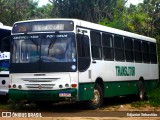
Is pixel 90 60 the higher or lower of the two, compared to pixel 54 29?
lower

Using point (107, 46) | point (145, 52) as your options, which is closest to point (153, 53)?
point (145, 52)

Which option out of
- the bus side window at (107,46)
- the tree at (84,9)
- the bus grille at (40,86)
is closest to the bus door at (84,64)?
the bus grille at (40,86)

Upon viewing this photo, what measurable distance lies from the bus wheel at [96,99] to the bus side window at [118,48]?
7.07ft

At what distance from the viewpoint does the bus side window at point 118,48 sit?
1679cm

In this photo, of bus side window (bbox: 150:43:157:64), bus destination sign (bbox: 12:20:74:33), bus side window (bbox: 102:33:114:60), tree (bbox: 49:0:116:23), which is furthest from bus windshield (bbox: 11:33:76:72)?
tree (bbox: 49:0:116:23)

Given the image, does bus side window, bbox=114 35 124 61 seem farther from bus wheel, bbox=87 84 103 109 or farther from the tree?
the tree

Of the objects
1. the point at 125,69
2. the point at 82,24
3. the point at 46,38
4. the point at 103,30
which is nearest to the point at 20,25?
the point at 46,38

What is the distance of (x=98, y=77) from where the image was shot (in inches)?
591

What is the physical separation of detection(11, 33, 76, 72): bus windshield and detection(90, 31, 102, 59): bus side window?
4.47 ft

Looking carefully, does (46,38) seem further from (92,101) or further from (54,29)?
(92,101)

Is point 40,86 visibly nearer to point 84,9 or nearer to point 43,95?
point 43,95

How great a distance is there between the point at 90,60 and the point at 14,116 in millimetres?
3415

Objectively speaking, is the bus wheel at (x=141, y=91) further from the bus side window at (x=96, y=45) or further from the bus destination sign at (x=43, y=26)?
the bus destination sign at (x=43, y=26)

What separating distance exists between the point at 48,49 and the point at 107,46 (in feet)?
10.2
